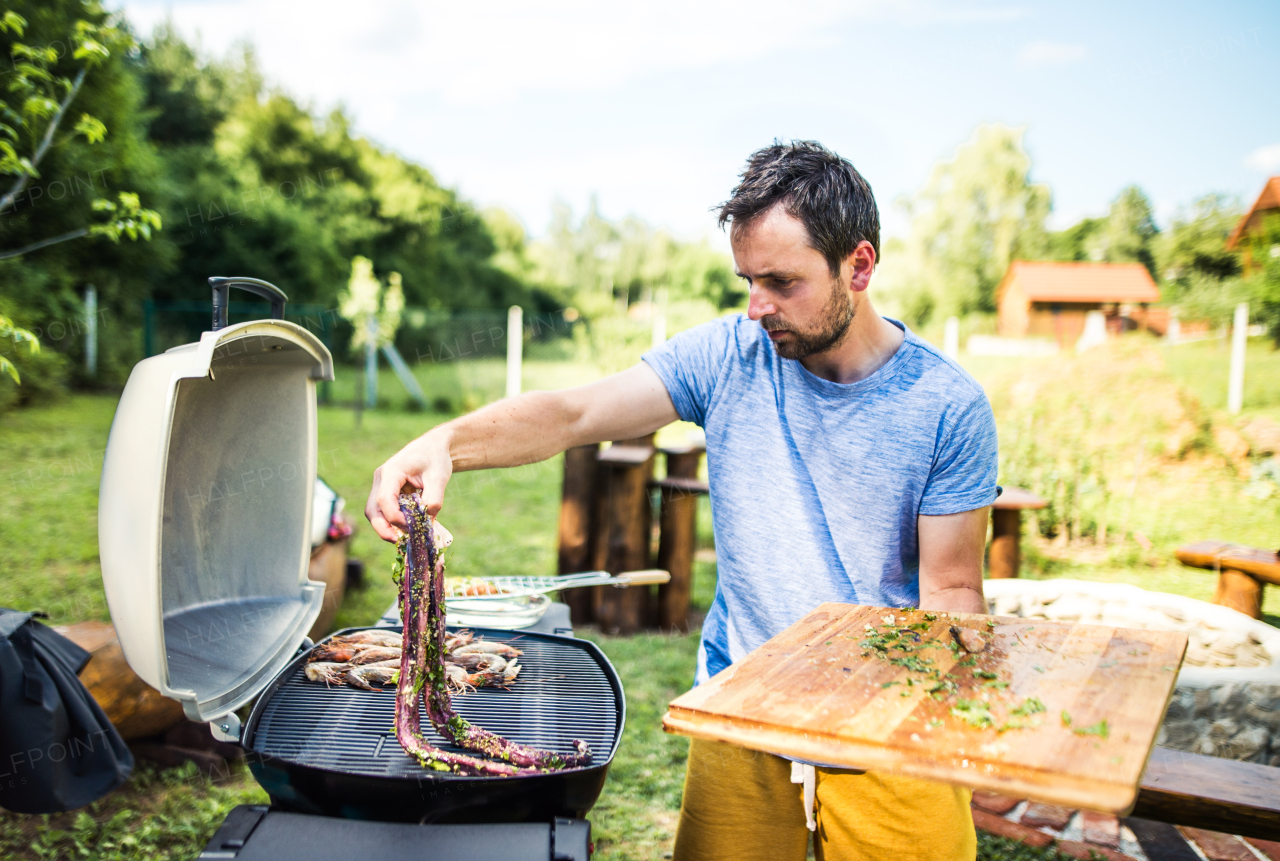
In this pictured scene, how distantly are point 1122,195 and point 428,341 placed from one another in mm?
15950

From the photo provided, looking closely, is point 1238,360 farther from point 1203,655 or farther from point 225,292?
point 225,292

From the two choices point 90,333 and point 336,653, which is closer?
point 336,653

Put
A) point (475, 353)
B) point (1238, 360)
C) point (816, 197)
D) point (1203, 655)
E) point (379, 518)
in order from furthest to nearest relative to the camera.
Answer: point (475, 353), point (1238, 360), point (1203, 655), point (816, 197), point (379, 518)

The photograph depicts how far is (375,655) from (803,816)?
112 centimetres

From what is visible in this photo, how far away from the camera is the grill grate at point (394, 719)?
1528 millimetres

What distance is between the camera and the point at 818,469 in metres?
1.91

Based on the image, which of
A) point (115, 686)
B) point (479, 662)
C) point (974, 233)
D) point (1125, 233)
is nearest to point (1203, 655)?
point (479, 662)

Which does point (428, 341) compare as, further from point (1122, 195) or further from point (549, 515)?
point (1122, 195)

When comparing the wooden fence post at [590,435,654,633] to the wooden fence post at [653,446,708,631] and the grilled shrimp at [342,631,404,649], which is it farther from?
the grilled shrimp at [342,631,404,649]

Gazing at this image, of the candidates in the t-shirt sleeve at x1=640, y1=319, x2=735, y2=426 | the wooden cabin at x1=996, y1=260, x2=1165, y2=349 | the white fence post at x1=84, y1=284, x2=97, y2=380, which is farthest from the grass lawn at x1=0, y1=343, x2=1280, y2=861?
the wooden cabin at x1=996, y1=260, x2=1165, y2=349

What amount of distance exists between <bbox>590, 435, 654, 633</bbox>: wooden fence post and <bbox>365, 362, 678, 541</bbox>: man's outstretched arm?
9.57 ft

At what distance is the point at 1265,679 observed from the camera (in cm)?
307

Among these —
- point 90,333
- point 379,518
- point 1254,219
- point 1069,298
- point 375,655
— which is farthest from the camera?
point 1069,298

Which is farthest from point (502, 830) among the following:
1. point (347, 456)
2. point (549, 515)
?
point (347, 456)
